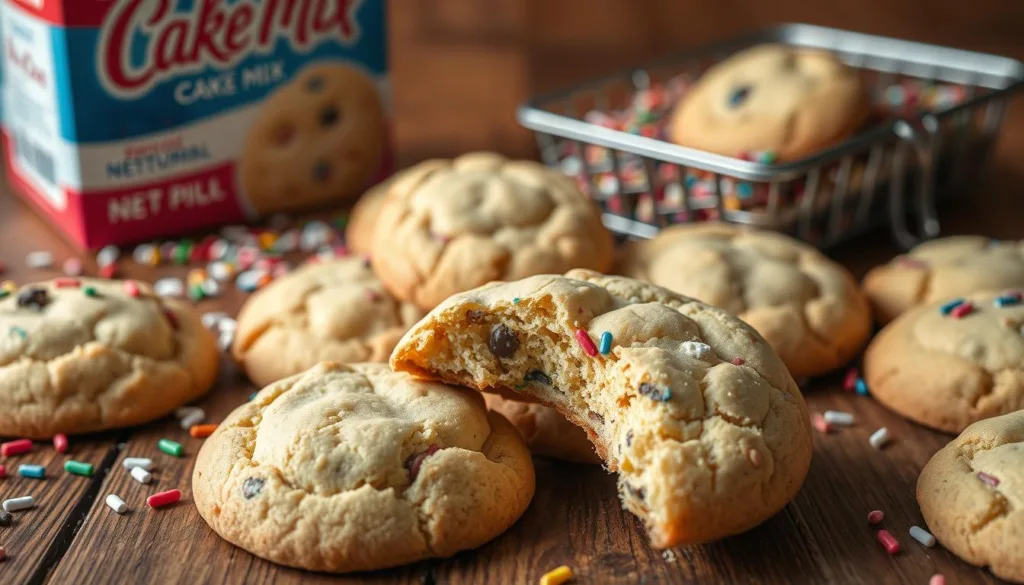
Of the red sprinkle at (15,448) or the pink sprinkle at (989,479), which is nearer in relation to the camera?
the pink sprinkle at (989,479)

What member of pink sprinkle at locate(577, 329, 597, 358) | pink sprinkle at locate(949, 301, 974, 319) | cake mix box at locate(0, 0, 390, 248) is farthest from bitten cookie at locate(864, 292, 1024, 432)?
cake mix box at locate(0, 0, 390, 248)

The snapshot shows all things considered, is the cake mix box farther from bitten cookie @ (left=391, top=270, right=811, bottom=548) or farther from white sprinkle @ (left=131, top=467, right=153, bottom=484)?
bitten cookie @ (left=391, top=270, right=811, bottom=548)

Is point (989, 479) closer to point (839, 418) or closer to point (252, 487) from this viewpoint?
point (839, 418)

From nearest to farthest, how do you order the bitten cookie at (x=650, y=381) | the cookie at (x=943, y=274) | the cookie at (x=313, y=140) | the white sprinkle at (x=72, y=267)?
1. the bitten cookie at (x=650, y=381)
2. the cookie at (x=943, y=274)
3. the white sprinkle at (x=72, y=267)
4. the cookie at (x=313, y=140)

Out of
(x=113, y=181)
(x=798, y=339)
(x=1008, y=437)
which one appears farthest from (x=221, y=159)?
(x=1008, y=437)

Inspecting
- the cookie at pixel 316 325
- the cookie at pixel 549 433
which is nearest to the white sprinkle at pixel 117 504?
the cookie at pixel 316 325

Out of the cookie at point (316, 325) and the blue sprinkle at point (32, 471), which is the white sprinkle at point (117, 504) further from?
the cookie at point (316, 325)
